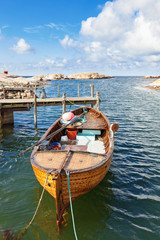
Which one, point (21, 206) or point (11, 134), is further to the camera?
point (11, 134)

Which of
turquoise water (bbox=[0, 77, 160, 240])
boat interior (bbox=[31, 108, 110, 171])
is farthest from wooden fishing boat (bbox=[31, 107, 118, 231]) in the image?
turquoise water (bbox=[0, 77, 160, 240])

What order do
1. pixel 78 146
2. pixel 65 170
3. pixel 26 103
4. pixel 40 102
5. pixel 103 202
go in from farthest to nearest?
1. pixel 40 102
2. pixel 26 103
3. pixel 78 146
4. pixel 103 202
5. pixel 65 170

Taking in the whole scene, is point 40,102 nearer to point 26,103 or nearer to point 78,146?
point 26,103

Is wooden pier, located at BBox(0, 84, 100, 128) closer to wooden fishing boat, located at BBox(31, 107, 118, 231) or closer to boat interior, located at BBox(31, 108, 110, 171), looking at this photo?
boat interior, located at BBox(31, 108, 110, 171)

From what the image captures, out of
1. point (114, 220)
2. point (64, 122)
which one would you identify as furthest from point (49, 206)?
point (64, 122)

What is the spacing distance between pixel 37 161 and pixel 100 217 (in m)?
3.00

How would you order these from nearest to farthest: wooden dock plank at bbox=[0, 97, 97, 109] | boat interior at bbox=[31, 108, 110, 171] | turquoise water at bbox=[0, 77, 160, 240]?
turquoise water at bbox=[0, 77, 160, 240] < boat interior at bbox=[31, 108, 110, 171] < wooden dock plank at bbox=[0, 97, 97, 109]

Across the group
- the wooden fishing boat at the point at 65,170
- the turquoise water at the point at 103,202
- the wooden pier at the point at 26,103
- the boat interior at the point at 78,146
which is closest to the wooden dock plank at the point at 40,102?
the wooden pier at the point at 26,103

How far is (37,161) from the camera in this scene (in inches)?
249

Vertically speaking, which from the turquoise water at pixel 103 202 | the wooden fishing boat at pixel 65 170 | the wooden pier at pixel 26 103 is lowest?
the turquoise water at pixel 103 202

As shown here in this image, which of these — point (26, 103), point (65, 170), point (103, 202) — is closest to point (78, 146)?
point (103, 202)

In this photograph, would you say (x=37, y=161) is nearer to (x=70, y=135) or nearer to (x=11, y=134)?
(x=70, y=135)

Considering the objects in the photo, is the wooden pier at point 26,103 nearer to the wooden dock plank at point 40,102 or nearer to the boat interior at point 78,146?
the wooden dock plank at point 40,102

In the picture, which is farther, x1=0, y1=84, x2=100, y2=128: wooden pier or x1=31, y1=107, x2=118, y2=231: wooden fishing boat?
x1=0, y1=84, x2=100, y2=128: wooden pier
